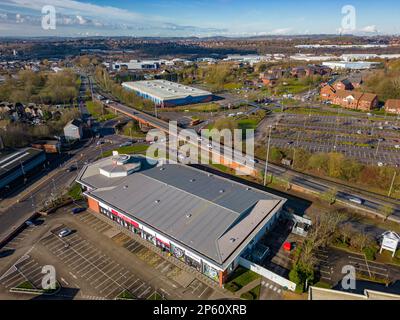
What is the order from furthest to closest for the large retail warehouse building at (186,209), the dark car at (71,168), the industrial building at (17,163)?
1. the dark car at (71,168)
2. the industrial building at (17,163)
3. the large retail warehouse building at (186,209)

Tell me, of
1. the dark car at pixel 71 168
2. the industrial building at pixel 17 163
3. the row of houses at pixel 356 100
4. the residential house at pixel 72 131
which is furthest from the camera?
the row of houses at pixel 356 100

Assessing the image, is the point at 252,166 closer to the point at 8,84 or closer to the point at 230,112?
the point at 230,112

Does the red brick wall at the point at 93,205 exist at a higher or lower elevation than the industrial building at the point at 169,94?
lower

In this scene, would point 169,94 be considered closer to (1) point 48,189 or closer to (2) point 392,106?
(1) point 48,189

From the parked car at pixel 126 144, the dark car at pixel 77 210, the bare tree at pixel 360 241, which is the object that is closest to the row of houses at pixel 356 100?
the bare tree at pixel 360 241

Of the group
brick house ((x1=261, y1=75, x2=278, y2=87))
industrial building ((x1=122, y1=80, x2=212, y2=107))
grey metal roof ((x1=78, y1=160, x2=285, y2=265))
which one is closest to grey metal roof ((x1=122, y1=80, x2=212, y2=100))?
industrial building ((x1=122, y1=80, x2=212, y2=107))

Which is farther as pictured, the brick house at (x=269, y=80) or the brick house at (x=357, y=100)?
the brick house at (x=269, y=80)

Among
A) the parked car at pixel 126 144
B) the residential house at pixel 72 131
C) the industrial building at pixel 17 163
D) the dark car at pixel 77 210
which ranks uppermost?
the residential house at pixel 72 131

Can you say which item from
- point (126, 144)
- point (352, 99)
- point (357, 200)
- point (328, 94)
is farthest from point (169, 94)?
point (357, 200)

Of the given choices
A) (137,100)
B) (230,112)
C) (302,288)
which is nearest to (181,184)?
(302,288)

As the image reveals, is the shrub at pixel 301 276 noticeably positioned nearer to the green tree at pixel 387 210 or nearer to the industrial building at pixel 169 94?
the green tree at pixel 387 210
